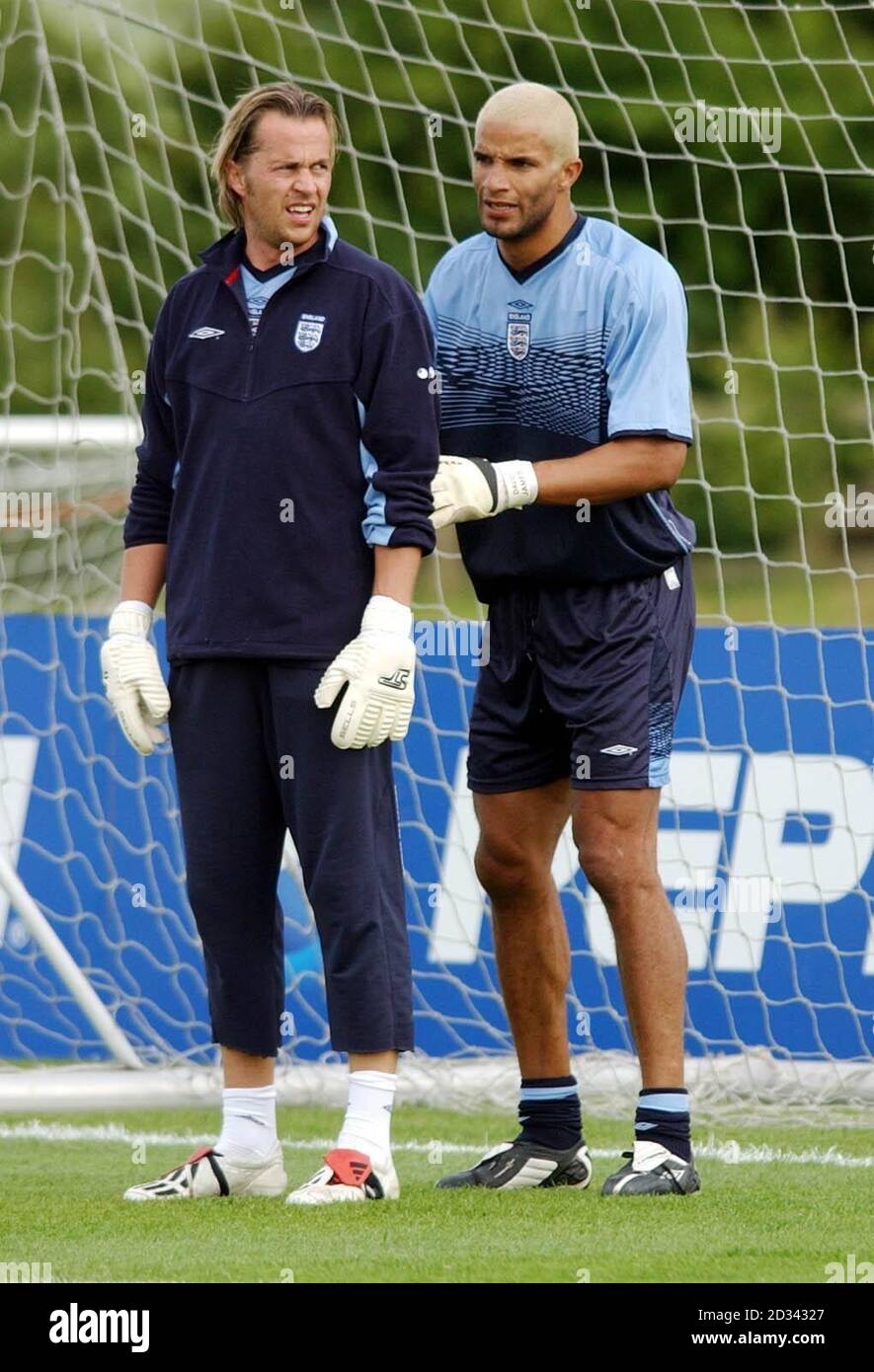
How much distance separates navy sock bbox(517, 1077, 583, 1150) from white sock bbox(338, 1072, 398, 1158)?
0.49m

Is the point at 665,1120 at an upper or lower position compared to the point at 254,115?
lower

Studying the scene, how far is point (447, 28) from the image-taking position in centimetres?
1348

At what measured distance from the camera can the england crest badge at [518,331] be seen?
422cm

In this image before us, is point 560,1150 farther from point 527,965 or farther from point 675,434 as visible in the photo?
point 675,434

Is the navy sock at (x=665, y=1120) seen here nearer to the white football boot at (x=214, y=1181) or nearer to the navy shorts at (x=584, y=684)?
the navy shorts at (x=584, y=684)

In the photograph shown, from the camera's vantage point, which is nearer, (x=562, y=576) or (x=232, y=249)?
(x=232, y=249)

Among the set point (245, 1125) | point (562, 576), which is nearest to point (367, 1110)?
point (245, 1125)

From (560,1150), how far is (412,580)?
1.17m

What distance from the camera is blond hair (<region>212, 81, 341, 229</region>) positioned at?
12.7ft

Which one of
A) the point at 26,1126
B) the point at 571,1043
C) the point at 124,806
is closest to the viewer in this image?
the point at 26,1126

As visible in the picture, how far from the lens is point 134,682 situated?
4020 mm

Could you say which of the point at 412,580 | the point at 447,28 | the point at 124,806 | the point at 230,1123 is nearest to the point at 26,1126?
the point at 124,806

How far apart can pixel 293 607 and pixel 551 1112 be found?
1151mm

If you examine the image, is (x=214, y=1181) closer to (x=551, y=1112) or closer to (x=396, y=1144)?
(x=551, y=1112)
